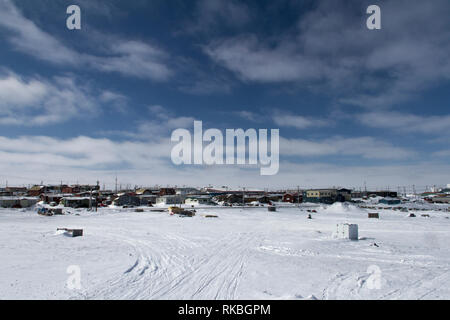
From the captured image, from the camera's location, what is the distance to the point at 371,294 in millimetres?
9086

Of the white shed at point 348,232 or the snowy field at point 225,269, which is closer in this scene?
the snowy field at point 225,269

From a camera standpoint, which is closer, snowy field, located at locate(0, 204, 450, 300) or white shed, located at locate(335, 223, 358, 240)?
snowy field, located at locate(0, 204, 450, 300)

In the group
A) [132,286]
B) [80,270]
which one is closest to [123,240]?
[80,270]

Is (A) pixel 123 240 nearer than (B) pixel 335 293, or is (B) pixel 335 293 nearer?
(B) pixel 335 293

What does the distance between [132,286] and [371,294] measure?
851cm

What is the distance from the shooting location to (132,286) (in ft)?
31.3

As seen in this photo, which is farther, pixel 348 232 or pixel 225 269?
pixel 348 232
